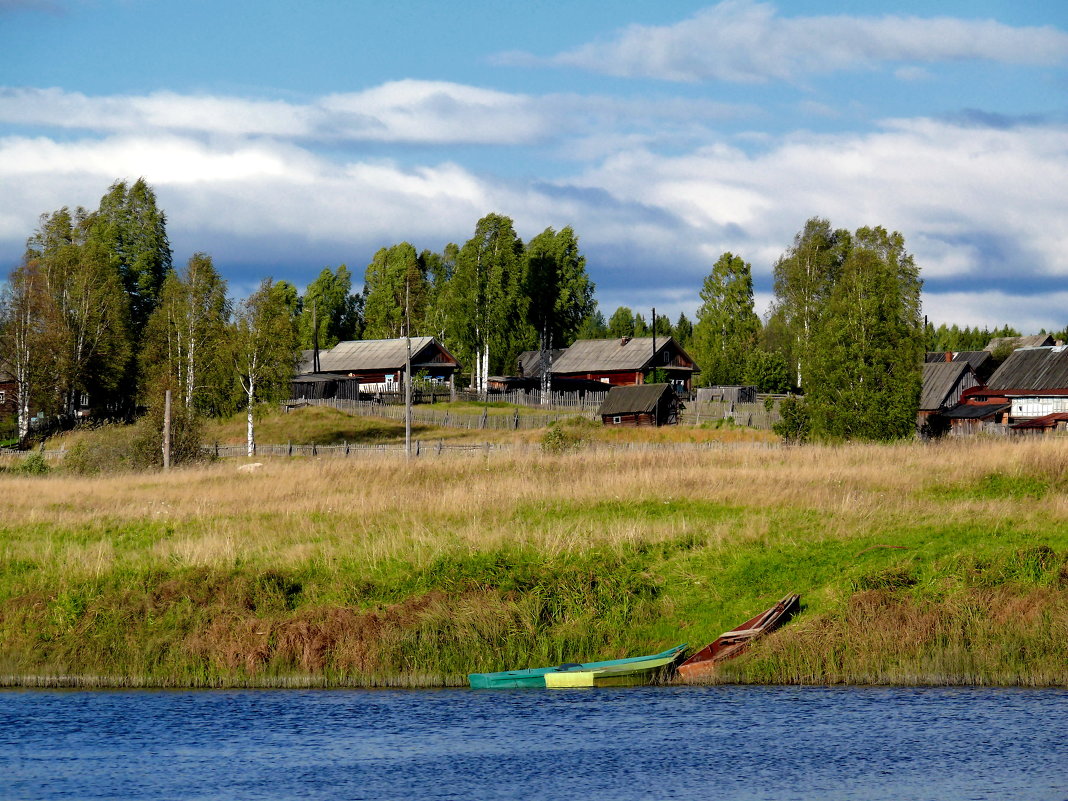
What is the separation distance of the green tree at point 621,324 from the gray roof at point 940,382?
96447 millimetres

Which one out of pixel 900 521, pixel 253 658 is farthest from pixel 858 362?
pixel 253 658

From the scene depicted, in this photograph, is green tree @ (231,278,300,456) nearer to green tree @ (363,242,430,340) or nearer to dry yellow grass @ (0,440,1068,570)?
dry yellow grass @ (0,440,1068,570)

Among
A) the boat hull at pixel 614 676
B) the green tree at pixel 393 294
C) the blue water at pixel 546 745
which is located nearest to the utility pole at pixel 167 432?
the blue water at pixel 546 745

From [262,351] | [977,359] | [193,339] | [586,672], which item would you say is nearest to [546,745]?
[586,672]

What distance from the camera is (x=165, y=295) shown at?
3157 inches

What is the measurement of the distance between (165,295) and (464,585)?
62.0m

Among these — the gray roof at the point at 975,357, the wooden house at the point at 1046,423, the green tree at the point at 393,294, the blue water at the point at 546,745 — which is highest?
the green tree at the point at 393,294

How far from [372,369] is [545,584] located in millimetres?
82962

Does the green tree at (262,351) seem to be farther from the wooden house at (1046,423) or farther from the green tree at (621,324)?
the green tree at (621,324)

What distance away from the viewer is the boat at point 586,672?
2100 centimetres

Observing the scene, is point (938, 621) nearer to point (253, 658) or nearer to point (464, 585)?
point (464, 585)

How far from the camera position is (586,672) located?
826 inches

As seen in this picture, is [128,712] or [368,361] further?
[368,361]

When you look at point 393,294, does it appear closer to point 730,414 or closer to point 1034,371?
point 730,414
